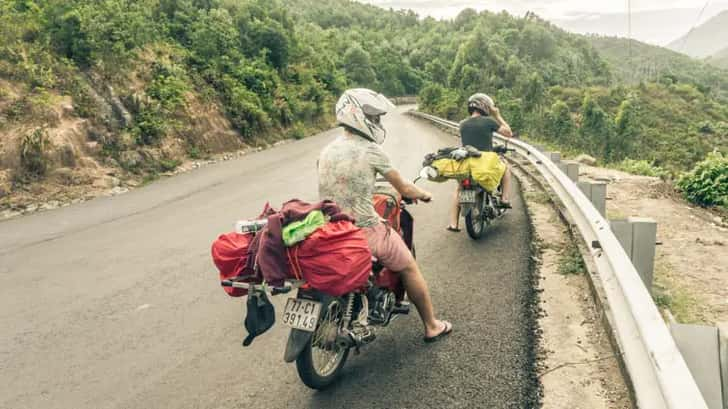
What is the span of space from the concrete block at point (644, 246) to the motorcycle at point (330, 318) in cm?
186

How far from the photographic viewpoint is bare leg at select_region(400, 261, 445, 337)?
4117 millimetres

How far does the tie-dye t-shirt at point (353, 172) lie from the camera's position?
3.87 meters

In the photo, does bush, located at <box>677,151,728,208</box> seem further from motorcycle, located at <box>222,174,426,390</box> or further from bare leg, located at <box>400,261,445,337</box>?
motorcycle, located at <box>222,174,426,390</box>

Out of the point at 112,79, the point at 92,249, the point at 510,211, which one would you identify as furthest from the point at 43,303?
the point at 112,79

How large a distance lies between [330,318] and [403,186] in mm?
1132

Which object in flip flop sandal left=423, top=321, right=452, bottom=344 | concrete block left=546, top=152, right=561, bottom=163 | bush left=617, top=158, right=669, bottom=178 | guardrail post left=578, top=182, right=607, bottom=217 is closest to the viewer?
flip flop sandal left=423, top=321, right=452, bottom=344

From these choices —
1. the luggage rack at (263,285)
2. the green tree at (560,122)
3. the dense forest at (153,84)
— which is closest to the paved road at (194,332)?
the luggage rack at (263,285)

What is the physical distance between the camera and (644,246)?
14.2 feet

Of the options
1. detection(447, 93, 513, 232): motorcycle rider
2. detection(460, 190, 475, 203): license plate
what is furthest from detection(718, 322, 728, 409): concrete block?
detection(447, 93, 513, 232): motorcycle rider

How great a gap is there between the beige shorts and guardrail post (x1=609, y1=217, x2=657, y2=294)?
69.3 inches

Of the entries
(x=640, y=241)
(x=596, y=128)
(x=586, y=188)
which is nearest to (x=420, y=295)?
(x=640, y=241)

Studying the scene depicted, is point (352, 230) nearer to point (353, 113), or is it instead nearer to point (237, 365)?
point (353, 113)

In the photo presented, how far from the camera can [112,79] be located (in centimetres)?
1509

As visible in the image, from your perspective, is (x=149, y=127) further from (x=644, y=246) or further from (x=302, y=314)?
(x=644, y=246)
